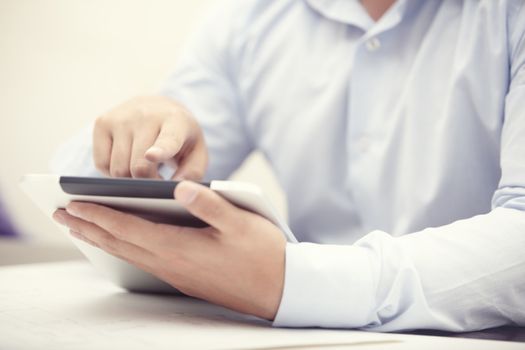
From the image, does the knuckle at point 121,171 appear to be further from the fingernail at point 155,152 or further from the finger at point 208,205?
the finger at point 208,205

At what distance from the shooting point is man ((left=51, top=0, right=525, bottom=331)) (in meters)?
0.40

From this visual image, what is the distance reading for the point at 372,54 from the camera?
0.72m

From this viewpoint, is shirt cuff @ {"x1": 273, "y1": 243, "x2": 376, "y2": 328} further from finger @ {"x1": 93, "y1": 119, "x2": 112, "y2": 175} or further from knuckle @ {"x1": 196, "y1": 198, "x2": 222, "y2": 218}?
finger @ {"x1": 93, "y1": 119, "x2": 112, "y2": 175}

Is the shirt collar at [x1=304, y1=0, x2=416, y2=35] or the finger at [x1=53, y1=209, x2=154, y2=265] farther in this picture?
the shirt collar at [x1=304, y1=0, x2=416, y2=35]

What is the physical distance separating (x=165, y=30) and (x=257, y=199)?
1.11 metres

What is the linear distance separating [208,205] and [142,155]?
19 cm

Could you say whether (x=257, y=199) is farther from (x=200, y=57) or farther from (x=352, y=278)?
(x=200, y=57)

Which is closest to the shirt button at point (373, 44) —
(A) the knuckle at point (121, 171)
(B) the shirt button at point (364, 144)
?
(B) the shirt button at point (364, 144)

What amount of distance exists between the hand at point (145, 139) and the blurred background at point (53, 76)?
70 centimetres

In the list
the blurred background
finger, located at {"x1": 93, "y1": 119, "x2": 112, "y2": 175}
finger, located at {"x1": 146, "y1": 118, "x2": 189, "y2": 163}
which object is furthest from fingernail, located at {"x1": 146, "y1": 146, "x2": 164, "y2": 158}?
the blurred background

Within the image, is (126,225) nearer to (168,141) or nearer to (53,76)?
(168,141)

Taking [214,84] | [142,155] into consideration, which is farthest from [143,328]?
[214,84]

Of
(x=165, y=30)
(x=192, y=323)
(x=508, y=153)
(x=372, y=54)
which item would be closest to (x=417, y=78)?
(x=372, y=54)

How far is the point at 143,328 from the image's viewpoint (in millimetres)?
383
